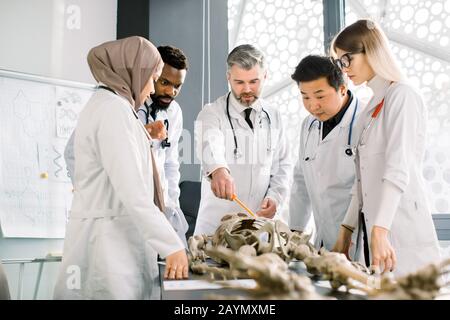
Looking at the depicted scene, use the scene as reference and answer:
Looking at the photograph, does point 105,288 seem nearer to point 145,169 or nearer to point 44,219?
point 145,169

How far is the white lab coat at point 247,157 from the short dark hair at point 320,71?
36 cm

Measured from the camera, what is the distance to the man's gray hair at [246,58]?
1996 millimetres

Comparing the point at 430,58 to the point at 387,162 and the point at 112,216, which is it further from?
the point at 112,216

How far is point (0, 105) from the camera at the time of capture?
255 centimetres

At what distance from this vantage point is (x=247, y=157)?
2100 millimetres

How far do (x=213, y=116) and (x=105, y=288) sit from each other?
43.6 inches

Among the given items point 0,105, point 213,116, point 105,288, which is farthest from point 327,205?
point 0,105

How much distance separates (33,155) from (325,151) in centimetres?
161

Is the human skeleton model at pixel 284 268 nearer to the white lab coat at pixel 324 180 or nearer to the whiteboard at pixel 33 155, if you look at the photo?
the white lab coat at pixel 324 180

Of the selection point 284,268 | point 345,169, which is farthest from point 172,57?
point 284,268

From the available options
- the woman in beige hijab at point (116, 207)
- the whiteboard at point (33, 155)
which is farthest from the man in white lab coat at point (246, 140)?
the whiteboard at point (33, 155)

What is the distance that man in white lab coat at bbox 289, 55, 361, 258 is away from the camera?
5.66 ft

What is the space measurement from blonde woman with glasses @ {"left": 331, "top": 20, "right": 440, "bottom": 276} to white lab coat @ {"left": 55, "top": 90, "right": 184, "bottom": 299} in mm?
580
